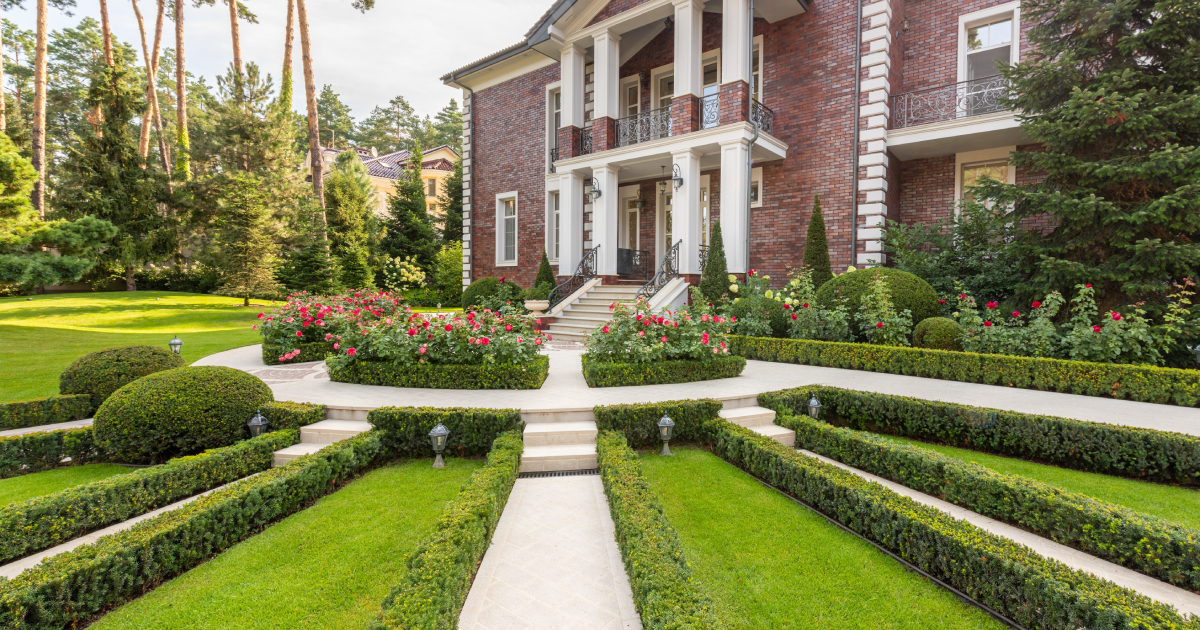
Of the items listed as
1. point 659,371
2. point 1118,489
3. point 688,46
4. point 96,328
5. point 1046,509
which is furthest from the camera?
point 96,328

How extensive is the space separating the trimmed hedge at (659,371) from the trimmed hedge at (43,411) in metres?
6.00

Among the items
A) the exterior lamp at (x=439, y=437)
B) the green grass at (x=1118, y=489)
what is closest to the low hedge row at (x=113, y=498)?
the exterior lamp at (x=439, y=437)

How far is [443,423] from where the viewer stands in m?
4.95

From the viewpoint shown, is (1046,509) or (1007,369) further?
(1007,369)

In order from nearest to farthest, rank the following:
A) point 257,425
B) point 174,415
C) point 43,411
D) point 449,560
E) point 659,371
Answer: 1. point 449,560
2. point 174,415
3. point 257,425
4. point 43,411
5. point 659,371

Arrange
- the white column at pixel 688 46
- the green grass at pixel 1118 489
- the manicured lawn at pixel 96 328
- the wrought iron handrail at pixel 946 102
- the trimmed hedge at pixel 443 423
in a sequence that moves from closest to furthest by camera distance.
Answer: the green grass at pixel 1118 489 → the trimmed hedge at pixel 443 423 → the manicured lawn at pixel 96 328 → the wrought iron handrail at pixel 946 102 → the white column at pixel 688 46

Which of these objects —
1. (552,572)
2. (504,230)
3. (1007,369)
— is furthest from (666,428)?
(504,230)

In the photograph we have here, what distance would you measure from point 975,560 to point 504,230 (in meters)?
16.8

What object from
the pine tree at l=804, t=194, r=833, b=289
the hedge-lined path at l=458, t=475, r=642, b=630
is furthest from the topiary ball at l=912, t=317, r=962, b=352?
the hedge-lined path at l=458, t=475, r=642, b=630

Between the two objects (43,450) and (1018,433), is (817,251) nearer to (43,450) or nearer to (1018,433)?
(1018,433)

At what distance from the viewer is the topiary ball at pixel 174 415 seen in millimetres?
4512

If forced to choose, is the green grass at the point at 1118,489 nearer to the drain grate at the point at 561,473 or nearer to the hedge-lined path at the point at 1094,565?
the hedge-lined path at the point at 1094,565

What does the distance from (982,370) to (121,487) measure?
371 inches

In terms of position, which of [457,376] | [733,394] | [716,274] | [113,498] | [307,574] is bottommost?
[307,574]
